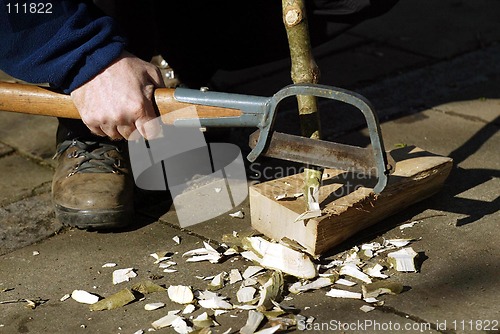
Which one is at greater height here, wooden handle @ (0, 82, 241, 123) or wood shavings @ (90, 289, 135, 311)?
wooden handle @ (0, 82, 241, 123)

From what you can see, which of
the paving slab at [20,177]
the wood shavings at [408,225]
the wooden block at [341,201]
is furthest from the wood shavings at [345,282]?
the paving slab at [20,177]

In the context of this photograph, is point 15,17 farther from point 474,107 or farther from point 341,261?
point 474,107

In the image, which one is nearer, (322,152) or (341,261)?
(322,152)

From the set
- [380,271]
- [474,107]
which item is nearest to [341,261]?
[380,271]

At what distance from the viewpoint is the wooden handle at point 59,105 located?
218 cm

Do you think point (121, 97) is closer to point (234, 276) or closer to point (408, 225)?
point (234, 276)

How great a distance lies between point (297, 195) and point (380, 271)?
0.34m

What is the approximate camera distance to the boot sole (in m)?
2.51

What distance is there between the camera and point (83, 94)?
2.25 m

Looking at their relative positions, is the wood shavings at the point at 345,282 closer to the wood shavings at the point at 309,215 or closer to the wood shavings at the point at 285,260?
the wood shavings at the point at 285,260

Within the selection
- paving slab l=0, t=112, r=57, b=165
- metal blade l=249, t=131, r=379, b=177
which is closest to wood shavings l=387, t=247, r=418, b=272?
metal blade l=249, t=131, r=379, b=177

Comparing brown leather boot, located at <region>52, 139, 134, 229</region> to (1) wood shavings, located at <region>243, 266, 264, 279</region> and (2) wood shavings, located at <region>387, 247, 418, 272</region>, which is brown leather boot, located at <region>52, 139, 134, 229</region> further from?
(2) wood shavings, located at <region>387, 247, 418, 272</region>

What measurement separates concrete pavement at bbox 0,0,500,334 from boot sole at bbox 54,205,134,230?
0.04 metres

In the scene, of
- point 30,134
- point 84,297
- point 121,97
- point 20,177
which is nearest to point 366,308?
point 84,297
